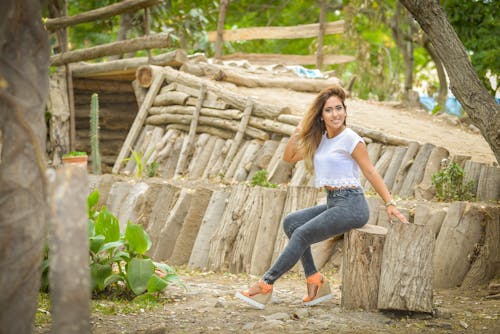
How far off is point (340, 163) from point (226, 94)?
545 centimetres

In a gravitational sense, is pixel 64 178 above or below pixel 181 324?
above

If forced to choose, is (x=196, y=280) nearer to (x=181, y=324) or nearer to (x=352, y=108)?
(x=181, y=324)

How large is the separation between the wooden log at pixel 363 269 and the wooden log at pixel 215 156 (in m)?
5.00

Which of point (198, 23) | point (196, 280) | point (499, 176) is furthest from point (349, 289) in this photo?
point (198, 23)

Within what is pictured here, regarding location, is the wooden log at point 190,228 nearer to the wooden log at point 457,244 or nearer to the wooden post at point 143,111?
the wooden log at point 457,244

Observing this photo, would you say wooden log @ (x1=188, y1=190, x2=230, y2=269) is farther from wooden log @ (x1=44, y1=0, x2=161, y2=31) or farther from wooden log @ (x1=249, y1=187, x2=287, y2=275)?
wooden log @ (x1=44, y1=0, x2=161, y2=31)

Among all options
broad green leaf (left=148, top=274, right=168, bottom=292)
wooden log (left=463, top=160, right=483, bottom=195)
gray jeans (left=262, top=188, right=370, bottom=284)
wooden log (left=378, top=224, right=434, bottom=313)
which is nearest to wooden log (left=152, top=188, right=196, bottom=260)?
broad green leaf (left=148, top=274, right=168, bottom=292)

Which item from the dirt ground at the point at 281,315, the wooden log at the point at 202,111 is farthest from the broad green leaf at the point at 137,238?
the wooden log at the point at 202,111

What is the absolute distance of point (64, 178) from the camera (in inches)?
104

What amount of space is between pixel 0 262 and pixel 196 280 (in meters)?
3.40

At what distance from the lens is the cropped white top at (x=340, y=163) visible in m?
4.88

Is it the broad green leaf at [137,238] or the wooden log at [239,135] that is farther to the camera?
the wooden log at [239,135]

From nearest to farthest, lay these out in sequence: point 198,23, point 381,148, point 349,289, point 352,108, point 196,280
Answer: point 349,289
point 196,280
point 381,148
point 352,108
point 198,23

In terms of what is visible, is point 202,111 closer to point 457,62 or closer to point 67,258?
point 457,62
